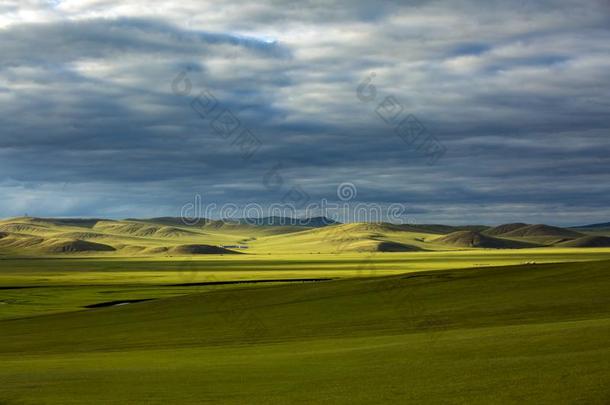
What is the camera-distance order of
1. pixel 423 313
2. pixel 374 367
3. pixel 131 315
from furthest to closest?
pixel 131 315 < pixel 423 313 < pixel 374 367

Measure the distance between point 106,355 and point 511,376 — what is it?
22.7m

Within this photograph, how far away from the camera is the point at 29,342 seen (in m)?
44.8

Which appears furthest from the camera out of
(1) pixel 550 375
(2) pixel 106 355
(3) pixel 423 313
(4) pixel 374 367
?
(3) pixel 423 313

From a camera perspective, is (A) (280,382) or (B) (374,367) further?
(B) (374,367)

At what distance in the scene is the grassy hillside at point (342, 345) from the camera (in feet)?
67.6

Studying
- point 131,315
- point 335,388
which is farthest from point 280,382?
point 131,315

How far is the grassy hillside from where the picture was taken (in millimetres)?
20609

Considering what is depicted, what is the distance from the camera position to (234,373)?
84.5 feet

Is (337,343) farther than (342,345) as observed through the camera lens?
Yes

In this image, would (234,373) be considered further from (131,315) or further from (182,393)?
(131,315)

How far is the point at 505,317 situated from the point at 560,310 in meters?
3.59

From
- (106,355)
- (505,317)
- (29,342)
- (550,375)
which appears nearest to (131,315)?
(29,342)

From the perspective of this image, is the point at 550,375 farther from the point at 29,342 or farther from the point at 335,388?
the point at 29,342

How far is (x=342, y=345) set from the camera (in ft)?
111
